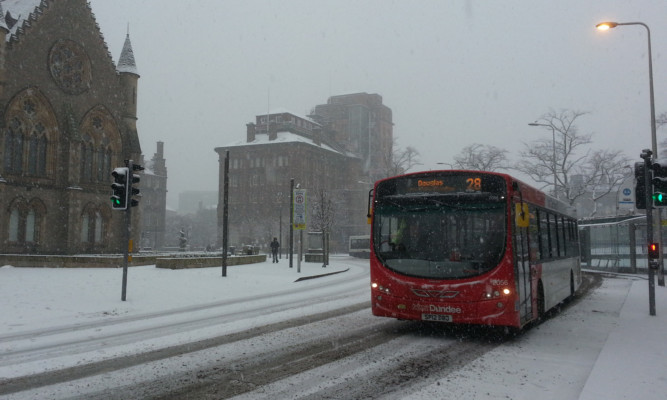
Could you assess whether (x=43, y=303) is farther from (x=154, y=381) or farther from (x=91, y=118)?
(x=91, y=118)

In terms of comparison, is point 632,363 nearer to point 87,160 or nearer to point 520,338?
point 520,338

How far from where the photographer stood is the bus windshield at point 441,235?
8.87 m

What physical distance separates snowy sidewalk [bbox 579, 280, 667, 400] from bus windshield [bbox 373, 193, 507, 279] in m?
2.30

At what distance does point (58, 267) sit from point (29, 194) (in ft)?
33.4

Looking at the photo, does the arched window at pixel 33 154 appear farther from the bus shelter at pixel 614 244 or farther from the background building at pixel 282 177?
the background building at pixel 282 177

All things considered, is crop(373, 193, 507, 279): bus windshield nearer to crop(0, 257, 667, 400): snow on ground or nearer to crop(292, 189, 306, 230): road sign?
crop(0, 257, 667, 400): snow on ground

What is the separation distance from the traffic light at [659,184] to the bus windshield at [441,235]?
17.2 feet

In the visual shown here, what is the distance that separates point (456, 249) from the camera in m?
9.02

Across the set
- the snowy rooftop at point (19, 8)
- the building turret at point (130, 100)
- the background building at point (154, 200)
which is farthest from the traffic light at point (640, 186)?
the background building at point (154, 200)

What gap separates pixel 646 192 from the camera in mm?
12125

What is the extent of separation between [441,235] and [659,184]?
20.2ft

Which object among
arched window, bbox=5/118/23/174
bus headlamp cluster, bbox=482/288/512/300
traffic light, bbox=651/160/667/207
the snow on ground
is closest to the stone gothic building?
arched window, bbox=5/118/23/174

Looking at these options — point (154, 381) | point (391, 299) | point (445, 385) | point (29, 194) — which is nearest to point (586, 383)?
point (445, 385)

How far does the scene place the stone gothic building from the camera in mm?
33062
